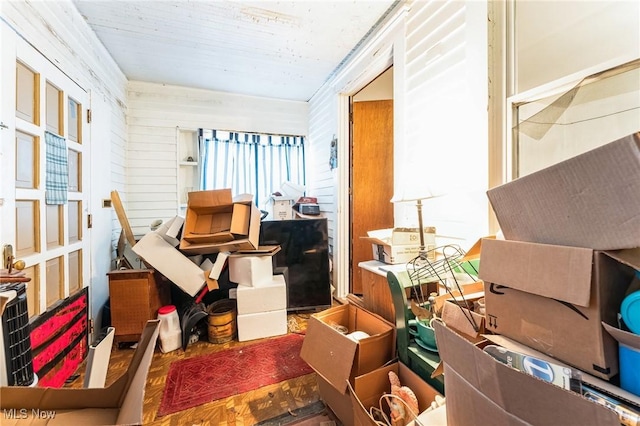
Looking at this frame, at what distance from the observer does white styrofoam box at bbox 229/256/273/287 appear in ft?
7.80

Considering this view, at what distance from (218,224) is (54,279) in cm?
121

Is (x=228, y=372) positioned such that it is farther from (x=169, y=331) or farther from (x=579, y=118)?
(x=579, y=118)

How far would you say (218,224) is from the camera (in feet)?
8.56

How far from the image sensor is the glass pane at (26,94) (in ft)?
4.80

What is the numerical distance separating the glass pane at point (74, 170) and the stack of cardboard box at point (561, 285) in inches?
108

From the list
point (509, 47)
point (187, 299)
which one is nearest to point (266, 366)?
point (187, 299)

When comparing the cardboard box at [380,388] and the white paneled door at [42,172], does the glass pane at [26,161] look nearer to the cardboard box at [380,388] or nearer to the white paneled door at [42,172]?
the white paneled door at [42,172]

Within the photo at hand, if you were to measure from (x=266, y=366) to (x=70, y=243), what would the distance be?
178 centimetres

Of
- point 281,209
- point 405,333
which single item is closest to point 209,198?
point 281,209

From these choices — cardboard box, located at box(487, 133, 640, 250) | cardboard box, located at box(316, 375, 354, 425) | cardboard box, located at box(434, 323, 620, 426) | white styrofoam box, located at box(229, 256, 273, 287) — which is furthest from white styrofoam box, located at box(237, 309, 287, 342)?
cardboard box, located at box(487, 133, 640, 250)

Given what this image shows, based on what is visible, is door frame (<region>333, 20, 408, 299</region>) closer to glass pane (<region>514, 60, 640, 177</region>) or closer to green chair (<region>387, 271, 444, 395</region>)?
glass pane (<region>514, 60, 640, 177</region>)

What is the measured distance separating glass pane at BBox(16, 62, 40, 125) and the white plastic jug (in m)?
1.63

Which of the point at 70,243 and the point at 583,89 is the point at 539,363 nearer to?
the point at 583,89

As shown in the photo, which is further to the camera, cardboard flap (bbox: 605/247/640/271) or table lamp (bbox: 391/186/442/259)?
table lamp (bbox: 391/186/442/259)
